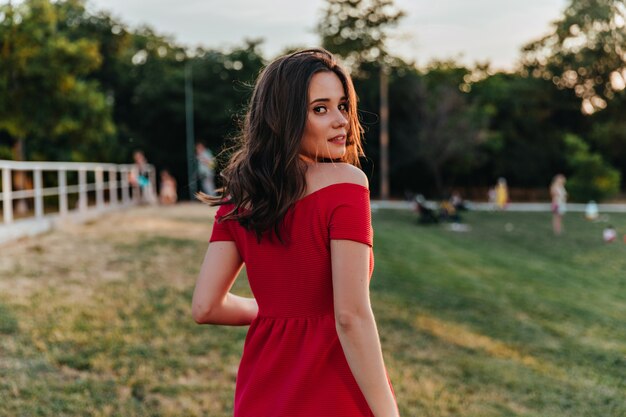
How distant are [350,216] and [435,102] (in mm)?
40462

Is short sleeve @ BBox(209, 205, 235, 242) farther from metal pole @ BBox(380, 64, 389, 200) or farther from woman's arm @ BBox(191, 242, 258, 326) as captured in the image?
metal pole @ BBox(380, 64, 389, 200)

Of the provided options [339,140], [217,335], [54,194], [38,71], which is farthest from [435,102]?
[339,140]

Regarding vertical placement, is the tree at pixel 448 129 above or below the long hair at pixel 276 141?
above

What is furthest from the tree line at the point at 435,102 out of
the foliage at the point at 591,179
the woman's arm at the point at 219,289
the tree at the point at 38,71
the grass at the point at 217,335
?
the woman's arm at the point at 219,289

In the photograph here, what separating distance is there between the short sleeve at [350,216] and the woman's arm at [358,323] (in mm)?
18

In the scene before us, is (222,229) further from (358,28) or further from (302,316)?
(358,28)

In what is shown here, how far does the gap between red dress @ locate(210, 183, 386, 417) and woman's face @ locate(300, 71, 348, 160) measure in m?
0.15

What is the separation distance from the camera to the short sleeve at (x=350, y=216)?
1.49 meters

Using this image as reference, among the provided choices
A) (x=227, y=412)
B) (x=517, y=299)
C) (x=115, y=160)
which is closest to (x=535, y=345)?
(x=517, y=299)

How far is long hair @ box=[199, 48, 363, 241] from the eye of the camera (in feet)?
5.19

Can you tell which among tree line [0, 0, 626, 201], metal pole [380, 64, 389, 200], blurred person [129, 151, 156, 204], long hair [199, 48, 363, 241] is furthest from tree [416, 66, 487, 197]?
long hair [199, 48, 363, 241]

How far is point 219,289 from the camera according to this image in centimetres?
180

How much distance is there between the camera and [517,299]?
9641 mm

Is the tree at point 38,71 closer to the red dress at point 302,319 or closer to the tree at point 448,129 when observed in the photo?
the tree at point 448,129
